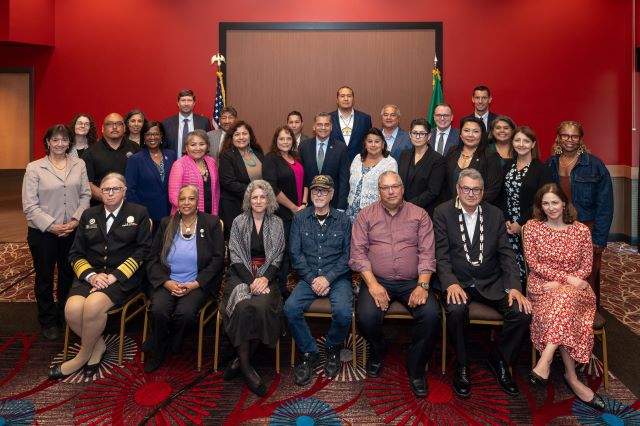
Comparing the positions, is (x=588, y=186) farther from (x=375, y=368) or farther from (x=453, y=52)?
(x=453, y=52)

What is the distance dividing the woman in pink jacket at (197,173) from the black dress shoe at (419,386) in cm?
220

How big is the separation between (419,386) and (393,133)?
8.02 feet

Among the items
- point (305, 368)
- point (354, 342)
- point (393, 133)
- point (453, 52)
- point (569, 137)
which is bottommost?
point (305, 368)

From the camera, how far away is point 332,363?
344 centimetres

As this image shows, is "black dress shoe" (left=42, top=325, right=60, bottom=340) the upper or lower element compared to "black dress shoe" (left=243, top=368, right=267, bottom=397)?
upper

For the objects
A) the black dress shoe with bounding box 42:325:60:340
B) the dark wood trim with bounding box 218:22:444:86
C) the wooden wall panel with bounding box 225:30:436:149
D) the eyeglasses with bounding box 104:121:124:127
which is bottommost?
the black dress shoe with bounding box 42:325:60:340

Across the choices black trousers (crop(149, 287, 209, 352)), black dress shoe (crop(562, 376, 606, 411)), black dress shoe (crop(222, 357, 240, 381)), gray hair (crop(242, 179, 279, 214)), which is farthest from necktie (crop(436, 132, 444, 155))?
black dress shoe (crop(222, 357, 240, 381))

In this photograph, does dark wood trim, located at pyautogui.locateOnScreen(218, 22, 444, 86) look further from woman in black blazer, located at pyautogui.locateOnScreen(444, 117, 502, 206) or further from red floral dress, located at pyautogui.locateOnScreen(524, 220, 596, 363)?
red floral dress, located at pyautogui.locateOnScreen(524, 220, 596, 363)

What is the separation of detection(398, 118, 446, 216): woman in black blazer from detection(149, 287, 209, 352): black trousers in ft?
6.29

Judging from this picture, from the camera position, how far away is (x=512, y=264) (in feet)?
11.3

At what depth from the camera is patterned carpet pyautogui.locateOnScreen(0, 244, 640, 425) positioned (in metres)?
2.88

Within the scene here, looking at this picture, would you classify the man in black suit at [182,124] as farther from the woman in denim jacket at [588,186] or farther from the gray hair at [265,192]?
the woman in denim jacket at [588,186]

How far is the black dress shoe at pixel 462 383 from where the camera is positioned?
3125 millimetres

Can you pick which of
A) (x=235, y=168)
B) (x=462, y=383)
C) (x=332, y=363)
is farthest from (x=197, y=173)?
(x=462, y=383)
